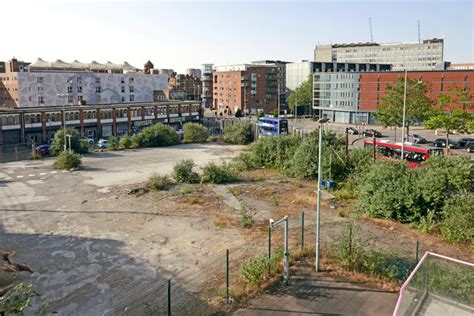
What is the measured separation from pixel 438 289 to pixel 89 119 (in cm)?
5780

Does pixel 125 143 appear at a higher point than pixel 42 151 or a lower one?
higher

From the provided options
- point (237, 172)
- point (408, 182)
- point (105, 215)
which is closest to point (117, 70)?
point (237, 172)

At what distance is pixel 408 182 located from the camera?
20312 millimetres

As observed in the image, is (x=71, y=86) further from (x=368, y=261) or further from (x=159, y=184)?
(x=368, y=261)

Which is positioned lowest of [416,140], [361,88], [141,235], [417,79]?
[141,235]

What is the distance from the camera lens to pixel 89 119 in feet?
202

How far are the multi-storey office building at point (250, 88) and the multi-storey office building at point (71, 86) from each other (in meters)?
19.4

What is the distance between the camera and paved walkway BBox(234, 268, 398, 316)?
1232 centimetres

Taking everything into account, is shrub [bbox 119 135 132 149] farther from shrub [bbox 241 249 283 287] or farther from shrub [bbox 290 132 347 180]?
shrub [bbox 241 249 283 287]

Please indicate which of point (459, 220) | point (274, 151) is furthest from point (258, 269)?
point (274, 151)

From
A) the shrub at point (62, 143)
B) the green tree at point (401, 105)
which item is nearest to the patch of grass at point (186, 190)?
the shrub at point (62, 143)

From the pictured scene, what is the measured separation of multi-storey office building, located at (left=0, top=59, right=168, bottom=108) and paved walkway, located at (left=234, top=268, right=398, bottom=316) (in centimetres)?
5313

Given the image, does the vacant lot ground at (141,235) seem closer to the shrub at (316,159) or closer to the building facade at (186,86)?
the shrub at (316,159)

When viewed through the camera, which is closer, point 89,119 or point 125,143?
point 125,143
